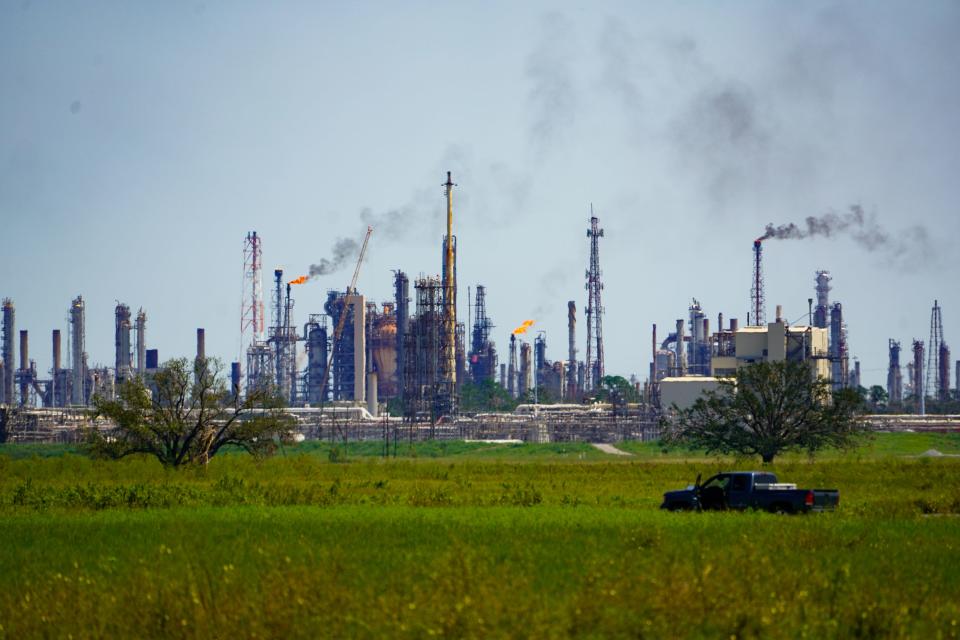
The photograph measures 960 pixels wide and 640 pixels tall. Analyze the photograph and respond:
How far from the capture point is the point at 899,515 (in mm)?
35844

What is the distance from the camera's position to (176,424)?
224 feet

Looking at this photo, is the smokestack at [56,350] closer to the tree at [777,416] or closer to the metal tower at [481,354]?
the metal tower at [481,354]

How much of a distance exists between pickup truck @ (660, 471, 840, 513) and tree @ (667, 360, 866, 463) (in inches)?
1562

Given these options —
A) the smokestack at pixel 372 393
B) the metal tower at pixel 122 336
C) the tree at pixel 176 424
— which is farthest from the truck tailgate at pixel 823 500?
the metal tower at pixel 122 336

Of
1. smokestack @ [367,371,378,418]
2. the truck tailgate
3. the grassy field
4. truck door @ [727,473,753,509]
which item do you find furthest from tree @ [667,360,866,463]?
smokestack @ [367,371,378,418]

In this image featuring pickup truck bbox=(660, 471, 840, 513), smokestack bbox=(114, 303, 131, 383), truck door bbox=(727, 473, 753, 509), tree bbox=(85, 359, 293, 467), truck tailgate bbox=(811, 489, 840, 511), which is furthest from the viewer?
smokestack bbox=(114, 303, 131, 383)

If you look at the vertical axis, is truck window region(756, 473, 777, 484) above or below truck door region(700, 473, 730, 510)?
above

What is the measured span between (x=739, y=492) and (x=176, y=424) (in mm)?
37888

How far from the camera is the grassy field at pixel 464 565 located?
57.5 ft

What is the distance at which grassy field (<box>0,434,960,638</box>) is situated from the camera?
690 inches

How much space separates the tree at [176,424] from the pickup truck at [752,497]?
35.8m

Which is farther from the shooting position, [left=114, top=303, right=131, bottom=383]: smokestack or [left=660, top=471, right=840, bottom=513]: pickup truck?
[left=114, top=303, right=131, bottom=383]: smokestack

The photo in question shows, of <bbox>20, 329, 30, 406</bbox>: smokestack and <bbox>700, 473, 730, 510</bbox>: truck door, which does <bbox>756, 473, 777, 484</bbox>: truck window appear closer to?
<bbox>700, 473, 730, 510</bbox>: truck door

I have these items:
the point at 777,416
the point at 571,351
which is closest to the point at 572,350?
the point at 571,351
